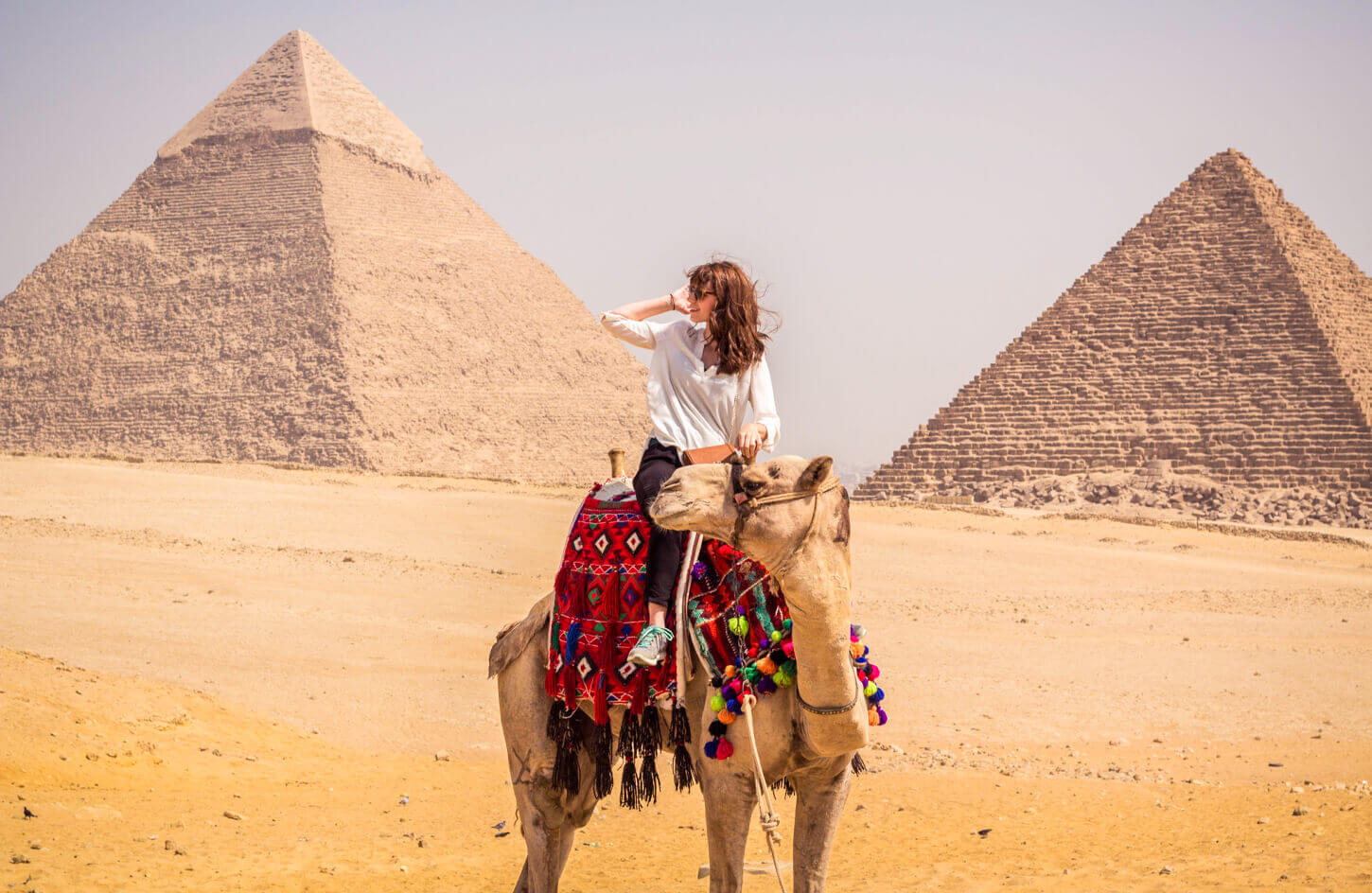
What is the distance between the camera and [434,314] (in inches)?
4665

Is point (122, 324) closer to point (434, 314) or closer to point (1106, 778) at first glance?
point (434, 314)

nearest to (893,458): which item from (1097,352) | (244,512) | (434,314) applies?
(1097,352)

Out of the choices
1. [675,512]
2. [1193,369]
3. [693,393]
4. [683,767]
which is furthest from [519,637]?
[1193,369]

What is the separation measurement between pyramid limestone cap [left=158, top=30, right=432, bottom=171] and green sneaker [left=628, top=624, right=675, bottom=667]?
394 feet

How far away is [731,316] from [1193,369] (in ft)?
241

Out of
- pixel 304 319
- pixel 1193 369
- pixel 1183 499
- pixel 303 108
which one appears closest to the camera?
pixel 1183 499

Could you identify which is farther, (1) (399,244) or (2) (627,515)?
(1) (399,244)

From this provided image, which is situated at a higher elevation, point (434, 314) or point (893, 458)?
point (434, 314)

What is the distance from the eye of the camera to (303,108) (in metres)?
121

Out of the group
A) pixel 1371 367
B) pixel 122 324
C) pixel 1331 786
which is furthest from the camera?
pixel 122 324

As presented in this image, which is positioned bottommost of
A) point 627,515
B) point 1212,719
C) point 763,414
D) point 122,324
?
point 1212,719

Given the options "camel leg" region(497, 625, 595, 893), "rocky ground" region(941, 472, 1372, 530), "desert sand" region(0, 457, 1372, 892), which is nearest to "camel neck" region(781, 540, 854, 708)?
"camel leg" region(497, 625, 595, 893)

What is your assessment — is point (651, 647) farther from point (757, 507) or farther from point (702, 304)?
point (702, 304)

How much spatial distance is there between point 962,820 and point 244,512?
16.0 meters
